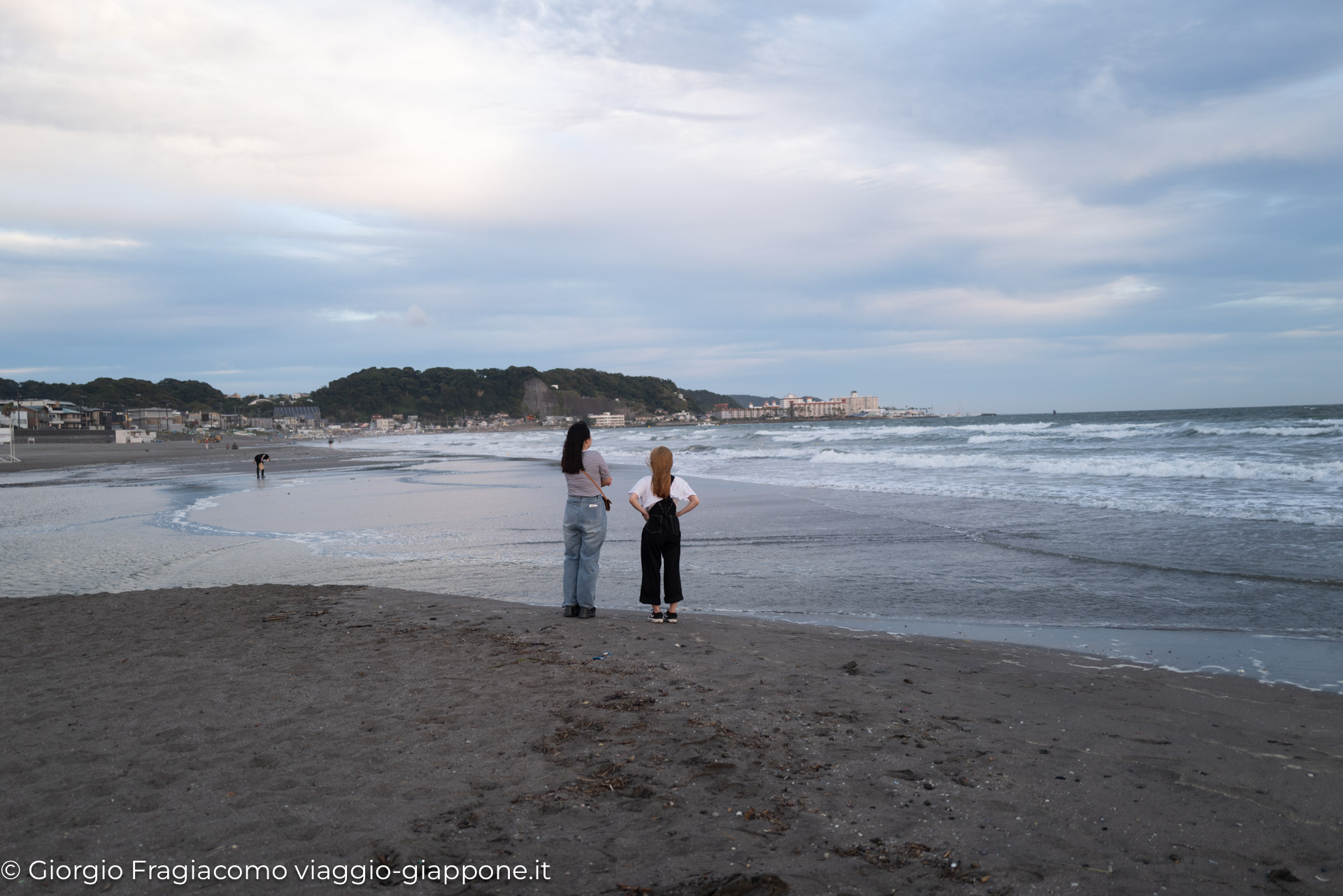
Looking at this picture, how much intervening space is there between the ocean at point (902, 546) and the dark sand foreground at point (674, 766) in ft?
5.13

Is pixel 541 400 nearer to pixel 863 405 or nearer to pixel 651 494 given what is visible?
pixel 863 405

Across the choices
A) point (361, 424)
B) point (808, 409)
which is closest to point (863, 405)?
point (808, 409)

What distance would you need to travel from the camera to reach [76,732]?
14.5 ft

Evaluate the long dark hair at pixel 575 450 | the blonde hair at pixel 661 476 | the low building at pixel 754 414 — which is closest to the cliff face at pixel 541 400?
the low building at pixel 754 414

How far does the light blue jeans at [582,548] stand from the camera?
734 centimetres

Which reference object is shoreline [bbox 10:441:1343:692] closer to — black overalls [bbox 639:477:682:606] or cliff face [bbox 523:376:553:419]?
black overalls [bbox 639:477:682:606]

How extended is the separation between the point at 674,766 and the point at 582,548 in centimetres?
378

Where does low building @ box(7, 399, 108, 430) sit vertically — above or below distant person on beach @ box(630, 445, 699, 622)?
above

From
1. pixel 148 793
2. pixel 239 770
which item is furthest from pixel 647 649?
pixel 148 793

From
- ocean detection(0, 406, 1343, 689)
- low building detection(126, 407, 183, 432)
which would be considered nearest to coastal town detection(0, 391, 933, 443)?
low building detection(126, 407, 183, 432)

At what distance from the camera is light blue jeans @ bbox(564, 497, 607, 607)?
734 centimetres

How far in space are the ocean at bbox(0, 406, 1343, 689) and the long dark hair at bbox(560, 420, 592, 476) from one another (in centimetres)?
182

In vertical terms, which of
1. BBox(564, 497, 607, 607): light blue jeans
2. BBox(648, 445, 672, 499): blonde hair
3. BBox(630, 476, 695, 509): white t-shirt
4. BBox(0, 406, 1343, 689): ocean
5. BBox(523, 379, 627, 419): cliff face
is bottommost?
BBox(0, 406, 1343, 689): ocean

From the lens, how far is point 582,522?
24.4 ft
